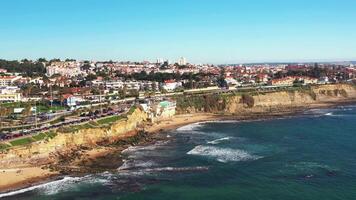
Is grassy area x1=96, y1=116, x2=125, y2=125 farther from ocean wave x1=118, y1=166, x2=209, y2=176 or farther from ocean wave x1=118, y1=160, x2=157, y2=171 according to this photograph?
ocean wave x1=118, y1=166, x2=209, y2=176

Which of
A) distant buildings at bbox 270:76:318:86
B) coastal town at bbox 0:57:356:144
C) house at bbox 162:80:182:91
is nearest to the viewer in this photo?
coastal town at bbox 0:57:356:144

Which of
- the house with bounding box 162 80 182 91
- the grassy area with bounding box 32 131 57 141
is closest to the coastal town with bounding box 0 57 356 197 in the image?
the grassy area with bounding box 32 131 57 141

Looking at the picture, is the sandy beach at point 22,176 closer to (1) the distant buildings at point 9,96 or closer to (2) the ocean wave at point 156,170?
(2) the ocean wave at point 156,170

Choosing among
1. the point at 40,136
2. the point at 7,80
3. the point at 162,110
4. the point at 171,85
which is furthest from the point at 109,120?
the point at 7,80

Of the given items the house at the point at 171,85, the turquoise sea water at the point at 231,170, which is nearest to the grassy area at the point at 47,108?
the turquoise sea water at the point at 231,170

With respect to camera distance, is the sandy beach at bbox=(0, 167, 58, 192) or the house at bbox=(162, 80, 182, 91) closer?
the sandy beach at bbox=(0, 167, 58, 192)

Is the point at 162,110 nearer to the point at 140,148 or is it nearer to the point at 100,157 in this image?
the point at 140,148

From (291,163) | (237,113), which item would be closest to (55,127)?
(291,163)

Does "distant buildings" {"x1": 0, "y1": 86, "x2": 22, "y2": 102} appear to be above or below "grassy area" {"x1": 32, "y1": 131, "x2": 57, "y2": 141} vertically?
above
